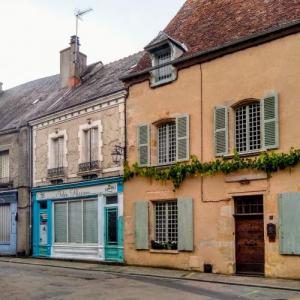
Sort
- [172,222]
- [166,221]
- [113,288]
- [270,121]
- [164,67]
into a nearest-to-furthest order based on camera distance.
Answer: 1. [113,288]
2. [270,121]
3. [172,222]
4. [166,221]
5. [164,67]

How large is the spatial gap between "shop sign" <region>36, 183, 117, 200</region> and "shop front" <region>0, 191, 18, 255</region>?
1.65m

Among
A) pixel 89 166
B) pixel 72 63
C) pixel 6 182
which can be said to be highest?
pixel 72 63

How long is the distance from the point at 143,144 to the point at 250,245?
526 cm

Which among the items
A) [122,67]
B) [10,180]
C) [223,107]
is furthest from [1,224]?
[223,107]

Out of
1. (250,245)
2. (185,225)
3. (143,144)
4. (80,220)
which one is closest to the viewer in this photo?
(250,245)

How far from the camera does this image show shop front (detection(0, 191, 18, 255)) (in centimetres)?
2377

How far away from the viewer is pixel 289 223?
14242mm

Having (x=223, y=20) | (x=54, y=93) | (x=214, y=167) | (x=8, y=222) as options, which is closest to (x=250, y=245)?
(x=214, y=167)

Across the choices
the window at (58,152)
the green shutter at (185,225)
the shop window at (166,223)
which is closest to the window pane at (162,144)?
the shop window at (166,223)

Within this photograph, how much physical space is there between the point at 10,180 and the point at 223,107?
1223cm

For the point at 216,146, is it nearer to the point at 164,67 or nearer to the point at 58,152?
the point at 164,67

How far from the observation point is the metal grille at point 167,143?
17.9 m

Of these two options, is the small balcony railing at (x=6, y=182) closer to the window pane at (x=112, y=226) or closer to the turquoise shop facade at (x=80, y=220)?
the turquoise shop facade at (x=80, y=220)

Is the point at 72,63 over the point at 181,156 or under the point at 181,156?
over
